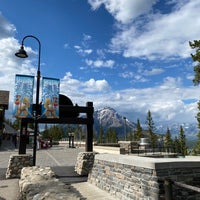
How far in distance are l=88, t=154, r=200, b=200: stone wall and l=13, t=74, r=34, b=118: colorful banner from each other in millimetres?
5753

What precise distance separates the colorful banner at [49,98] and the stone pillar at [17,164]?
254 centimetres

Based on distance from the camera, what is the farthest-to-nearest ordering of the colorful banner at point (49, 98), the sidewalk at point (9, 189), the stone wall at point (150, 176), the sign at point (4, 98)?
the sign at point (4, 98) < the colorful banner at point (49, 98) < the sidewalk at point (9, 189) < the stone wall at point (150, 176)

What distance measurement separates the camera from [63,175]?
13.4 m

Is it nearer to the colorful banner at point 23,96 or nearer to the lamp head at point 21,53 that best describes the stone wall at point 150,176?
the colorful banner at point 23,96

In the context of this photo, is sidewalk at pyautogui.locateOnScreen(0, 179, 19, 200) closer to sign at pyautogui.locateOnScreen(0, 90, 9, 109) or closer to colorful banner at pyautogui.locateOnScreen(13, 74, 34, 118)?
colorful banner at pyautogui.locateOnScreen(13, 74, 34, 118)

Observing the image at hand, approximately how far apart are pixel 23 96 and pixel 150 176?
8.02 metres

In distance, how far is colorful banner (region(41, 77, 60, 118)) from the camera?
13.0m

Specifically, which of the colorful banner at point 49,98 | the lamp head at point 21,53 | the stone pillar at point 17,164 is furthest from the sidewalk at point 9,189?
the lamp head at point 21,53

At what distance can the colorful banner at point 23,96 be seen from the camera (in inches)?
489

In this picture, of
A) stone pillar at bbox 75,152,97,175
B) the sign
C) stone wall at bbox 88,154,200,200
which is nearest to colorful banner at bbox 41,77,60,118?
stone pillar at bbox 75,152,97,175

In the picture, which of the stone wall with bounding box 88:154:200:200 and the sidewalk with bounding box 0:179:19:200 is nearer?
the stone wall with bounding box 88:154:200:200

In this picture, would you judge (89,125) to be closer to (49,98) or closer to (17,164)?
(49,98)

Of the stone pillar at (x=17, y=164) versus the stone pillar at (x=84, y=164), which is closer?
the stone pillar at (x=17, y=164)

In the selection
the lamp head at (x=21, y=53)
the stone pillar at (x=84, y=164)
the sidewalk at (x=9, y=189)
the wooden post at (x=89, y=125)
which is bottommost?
the sidewalk at (x=9, y=189)
